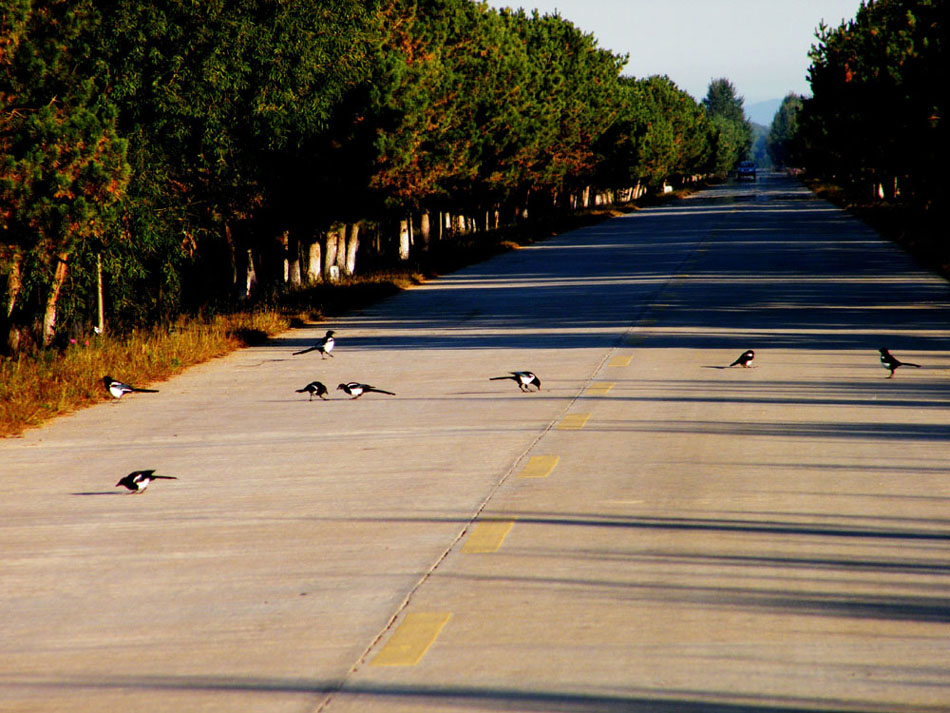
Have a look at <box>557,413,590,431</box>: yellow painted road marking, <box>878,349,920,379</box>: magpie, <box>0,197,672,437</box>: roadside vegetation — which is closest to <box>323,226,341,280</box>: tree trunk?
<box>0,197,672,437</box>: roadside vegetation

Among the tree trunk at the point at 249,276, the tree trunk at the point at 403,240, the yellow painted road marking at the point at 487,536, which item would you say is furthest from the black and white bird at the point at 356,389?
the tree trunk at the point at 403,240

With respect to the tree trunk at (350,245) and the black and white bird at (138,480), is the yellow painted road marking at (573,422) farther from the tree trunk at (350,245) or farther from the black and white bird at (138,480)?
Result: the tree trunk at (350,245)

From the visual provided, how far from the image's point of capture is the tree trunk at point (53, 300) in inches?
926

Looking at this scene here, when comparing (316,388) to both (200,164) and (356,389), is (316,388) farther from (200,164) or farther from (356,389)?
(200,164)

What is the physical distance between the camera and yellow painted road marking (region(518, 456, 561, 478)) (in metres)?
9.93

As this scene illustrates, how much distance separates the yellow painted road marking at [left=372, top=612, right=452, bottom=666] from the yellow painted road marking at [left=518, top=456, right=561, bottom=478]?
3.57 meters

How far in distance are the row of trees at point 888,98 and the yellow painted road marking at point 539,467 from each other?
774 inches

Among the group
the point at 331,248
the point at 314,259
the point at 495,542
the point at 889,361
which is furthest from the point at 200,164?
the point at 495,542

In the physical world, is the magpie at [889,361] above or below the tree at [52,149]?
below

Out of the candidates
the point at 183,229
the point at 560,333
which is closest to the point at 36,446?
the point at 560,333

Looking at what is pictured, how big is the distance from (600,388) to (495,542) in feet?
23.4

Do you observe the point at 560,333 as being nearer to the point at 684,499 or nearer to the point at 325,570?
the point at 684,499

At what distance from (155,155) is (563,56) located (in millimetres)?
52752

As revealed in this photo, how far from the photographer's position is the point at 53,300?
82.6 feet
